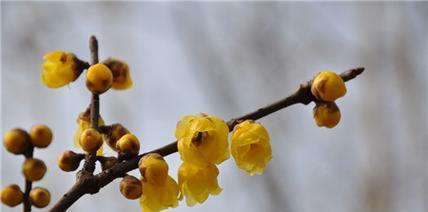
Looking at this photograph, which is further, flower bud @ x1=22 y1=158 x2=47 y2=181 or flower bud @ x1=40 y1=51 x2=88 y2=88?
flower bud @ x1=40 y1=51 x2=88 y2=88

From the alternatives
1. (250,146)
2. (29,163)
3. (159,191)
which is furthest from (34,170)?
(250,146)

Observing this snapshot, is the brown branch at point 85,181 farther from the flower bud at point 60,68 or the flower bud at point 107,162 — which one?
the flower bud at point 60,68

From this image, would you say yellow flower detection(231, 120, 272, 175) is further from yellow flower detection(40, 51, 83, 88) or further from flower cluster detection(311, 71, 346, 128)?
yellow flower detection(40, 51, 83, 88)

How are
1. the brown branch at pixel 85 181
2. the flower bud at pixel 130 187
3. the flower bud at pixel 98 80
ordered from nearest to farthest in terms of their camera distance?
the brown branch at pixel 85 181
the flower bud at pixel 130 187
the flower bud at pixel 98 80

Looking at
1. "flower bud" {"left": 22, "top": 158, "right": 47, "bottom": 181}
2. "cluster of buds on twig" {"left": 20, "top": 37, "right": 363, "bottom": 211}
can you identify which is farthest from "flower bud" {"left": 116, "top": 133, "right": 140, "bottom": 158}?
"flower bud" {"left": 22, "top": 158, "right": 47, "bottom": 181}

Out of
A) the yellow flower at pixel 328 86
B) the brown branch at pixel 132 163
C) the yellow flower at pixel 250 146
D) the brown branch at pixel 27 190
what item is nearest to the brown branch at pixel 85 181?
the brown branch at pixel 132 163
